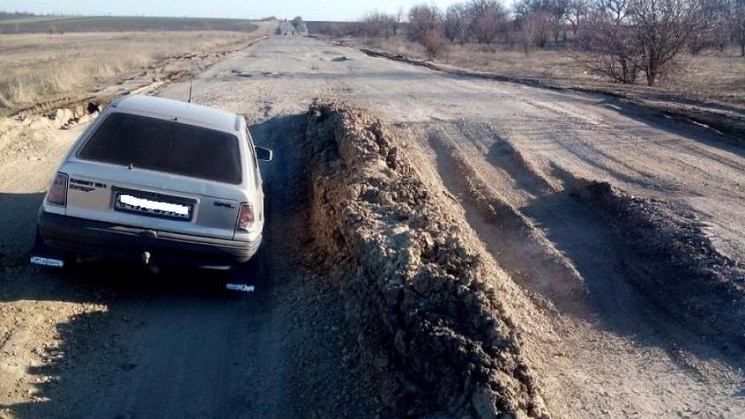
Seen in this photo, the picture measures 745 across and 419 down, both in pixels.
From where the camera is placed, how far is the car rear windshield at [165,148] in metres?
5.82

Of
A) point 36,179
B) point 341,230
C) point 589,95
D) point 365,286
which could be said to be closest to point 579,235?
point 341,230

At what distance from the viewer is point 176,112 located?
656cm

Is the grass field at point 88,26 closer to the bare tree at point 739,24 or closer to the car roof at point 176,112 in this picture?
the bare tree at point 739,24

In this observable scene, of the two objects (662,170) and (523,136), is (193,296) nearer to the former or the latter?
(662,170)

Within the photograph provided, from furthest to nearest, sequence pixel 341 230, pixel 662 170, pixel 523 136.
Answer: pixel 523 136 → pixel 662 170 → pixel 341 230

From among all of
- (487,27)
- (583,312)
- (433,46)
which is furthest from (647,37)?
(487,27)

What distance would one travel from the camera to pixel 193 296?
247 inches

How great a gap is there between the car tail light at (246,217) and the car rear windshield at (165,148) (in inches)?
9.8

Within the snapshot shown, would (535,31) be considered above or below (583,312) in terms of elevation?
above

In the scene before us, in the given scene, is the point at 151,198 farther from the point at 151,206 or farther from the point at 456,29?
the point at 456,29

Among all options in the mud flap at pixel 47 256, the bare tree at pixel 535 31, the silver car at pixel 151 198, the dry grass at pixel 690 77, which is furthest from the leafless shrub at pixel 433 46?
the mud flap at pixel 47 256

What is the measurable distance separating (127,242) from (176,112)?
151cm

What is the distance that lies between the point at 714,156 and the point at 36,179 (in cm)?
1050

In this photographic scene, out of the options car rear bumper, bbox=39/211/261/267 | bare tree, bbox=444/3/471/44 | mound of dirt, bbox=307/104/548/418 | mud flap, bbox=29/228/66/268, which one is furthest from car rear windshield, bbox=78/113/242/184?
bare tree, bbox=444/3/471/44
